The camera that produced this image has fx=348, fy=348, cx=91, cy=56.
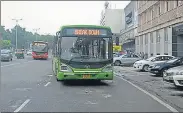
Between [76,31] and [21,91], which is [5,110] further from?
[76,31]

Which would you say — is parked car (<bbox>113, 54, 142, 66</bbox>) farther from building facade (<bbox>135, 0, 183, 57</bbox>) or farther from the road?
the road

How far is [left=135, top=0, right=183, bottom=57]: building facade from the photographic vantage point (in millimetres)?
→ 36594

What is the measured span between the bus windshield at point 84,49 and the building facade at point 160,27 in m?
19.9

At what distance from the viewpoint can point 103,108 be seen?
9.70 meters

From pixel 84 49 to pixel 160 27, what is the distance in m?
28.2

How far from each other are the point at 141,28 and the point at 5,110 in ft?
159

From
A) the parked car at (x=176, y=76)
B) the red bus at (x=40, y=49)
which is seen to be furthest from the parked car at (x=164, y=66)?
the red bus at (x=40, y=49)

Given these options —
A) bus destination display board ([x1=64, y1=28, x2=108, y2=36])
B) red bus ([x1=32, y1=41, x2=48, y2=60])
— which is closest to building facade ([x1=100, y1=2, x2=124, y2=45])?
red bus ([x1=32, y1=41, x2=48, y2=60])

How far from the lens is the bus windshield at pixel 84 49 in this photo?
1577 cm

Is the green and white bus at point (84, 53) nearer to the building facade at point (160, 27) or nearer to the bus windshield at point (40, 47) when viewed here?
the building facade at point (160, 27)

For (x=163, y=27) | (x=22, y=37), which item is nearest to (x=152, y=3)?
(x=163, y=27)

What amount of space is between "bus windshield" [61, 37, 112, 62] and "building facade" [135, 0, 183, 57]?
19.9 meters

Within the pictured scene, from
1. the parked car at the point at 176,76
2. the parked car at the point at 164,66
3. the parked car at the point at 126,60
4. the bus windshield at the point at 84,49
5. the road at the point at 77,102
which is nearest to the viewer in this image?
the road at the point at 77,102

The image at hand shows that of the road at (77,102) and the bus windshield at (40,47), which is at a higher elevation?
the bus windshield at (40,47)
